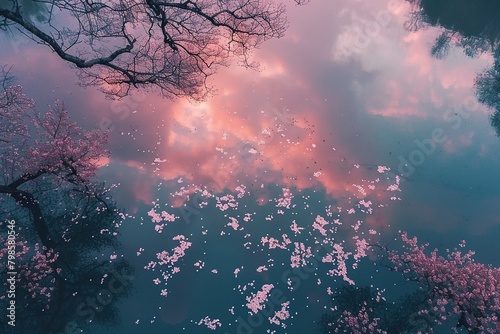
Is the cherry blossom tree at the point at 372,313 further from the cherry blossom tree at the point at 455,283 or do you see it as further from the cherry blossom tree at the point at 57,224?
the cherry blossom tree at the point at 57,224

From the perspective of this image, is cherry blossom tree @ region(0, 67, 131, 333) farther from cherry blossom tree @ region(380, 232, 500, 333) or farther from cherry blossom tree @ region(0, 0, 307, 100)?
cherry blossom tree @ region(380, 232, 500, 333)

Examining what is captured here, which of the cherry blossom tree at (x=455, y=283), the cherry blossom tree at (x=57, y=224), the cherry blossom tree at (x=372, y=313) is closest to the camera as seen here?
the cherry blossom tree at (x=455, y=283)

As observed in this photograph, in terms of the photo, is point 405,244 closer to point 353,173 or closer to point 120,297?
point 353,173

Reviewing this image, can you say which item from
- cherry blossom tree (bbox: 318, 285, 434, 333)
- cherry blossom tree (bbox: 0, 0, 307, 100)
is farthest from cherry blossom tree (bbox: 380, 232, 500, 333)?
cherry blossom tree (bbox: 0, 0, 307, 100)

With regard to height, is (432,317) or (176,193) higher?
(176,193)

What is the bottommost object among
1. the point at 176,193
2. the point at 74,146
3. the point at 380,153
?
the point at 176,193

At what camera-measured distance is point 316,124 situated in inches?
796

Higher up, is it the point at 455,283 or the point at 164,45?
the point at 164,45

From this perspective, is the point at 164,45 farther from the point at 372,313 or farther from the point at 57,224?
the point at 372,313

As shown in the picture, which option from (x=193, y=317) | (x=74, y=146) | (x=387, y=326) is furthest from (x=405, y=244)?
(x=74, y=146)

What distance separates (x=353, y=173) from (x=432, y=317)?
767cm

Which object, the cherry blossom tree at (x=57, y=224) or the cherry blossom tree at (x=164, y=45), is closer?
the cherry blossom tree at (x=57, y=224)

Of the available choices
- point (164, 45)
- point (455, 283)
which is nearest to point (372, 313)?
point (455, 283)

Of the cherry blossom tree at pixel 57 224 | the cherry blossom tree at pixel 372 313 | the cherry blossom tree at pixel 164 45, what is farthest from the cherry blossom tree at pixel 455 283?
the cherry blossom tree at pixel 164 45
